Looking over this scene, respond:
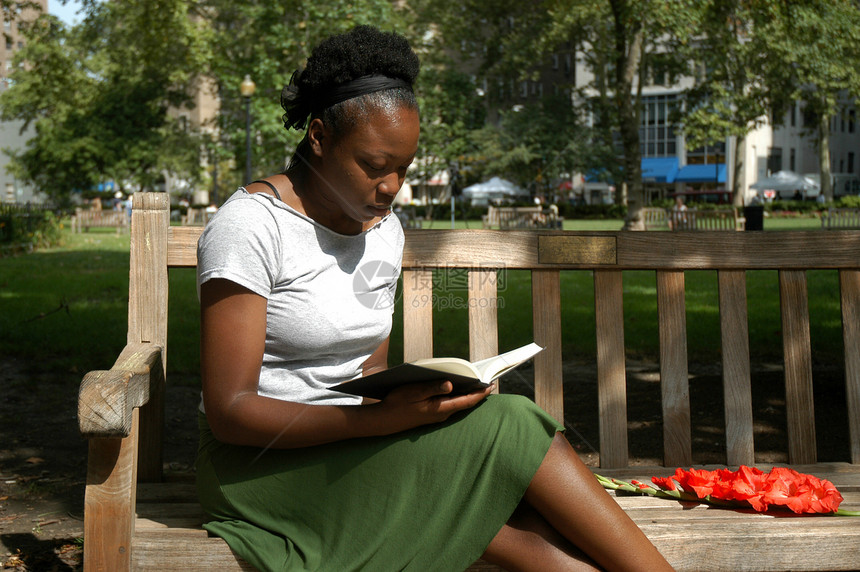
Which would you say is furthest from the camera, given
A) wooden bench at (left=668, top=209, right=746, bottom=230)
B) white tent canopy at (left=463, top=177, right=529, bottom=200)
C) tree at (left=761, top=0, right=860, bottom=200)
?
white tent canopy at (left=463, top=177, right=529, bottom=200)

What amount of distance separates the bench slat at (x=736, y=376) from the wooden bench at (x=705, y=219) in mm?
17063

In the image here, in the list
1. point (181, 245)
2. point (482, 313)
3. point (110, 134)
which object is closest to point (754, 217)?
point (482, 313)

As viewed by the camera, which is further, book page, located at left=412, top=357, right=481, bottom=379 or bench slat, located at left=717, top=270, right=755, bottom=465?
bench slat, located at left=717, top=270, right=755, bottom=465

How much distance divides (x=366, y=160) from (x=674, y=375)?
49.5 inches

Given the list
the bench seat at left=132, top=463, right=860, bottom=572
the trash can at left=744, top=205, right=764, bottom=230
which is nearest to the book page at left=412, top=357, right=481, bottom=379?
the bench seat at left=132, top=463, right=860, bottom=572

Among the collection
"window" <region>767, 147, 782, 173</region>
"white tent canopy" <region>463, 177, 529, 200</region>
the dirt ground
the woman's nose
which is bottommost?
the dirt ground

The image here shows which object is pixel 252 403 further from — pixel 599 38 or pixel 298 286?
pixel 599 38

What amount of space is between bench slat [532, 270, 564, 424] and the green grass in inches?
18.8

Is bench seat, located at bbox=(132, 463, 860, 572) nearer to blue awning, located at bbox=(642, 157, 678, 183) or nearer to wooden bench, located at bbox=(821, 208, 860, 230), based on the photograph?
wooden bench, located at bbox=(821, 208, 860, 230)

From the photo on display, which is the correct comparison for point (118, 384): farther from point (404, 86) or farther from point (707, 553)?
point (707, 553)

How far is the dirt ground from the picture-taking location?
123 inches

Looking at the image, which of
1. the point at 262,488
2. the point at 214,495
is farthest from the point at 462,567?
the point at 214,495

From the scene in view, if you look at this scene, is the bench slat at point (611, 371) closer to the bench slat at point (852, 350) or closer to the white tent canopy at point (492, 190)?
the bench slat at point (852, 350)

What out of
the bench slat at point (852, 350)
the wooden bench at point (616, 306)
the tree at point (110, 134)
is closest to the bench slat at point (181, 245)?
the wooden bench at point (616, 306)
